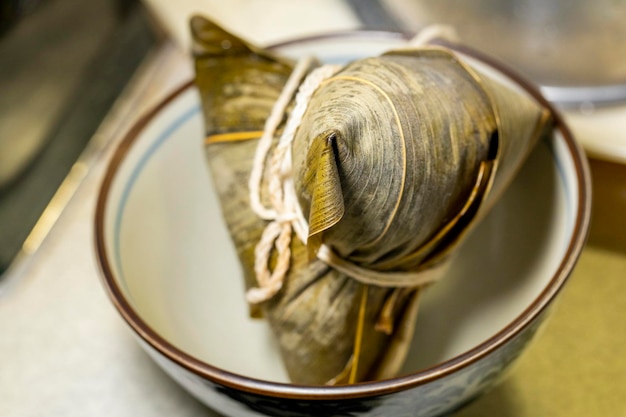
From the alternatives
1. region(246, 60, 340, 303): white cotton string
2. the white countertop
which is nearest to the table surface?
the white countertop

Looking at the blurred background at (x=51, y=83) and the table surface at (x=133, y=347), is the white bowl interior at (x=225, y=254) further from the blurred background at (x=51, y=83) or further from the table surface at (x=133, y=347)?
the blurred background at (x=51, y=83)

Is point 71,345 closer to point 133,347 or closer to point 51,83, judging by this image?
point 133,347

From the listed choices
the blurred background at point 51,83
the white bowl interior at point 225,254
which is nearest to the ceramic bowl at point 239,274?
Result: the white bowl interior at point 225,254

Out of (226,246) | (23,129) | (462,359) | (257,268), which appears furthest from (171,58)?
(462,359)

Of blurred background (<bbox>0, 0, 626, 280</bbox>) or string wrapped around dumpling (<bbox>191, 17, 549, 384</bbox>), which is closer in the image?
string wrapped around dumpling (<bbox>191, 17, 549, 384</bbox>)

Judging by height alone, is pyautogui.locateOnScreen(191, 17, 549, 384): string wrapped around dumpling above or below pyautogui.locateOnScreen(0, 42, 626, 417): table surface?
above

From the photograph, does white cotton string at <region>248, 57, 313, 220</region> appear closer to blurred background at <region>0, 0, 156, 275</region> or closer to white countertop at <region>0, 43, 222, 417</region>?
white countertop at <region>0, 43, 222, 417</region>
